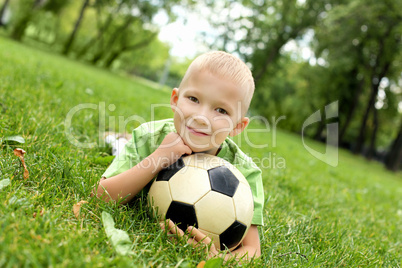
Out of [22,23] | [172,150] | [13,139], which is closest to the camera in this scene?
[172,150]

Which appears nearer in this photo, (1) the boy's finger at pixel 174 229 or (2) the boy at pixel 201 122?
(1) the boy's finger at pixel 174 229

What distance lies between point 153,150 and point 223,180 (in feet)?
2.40

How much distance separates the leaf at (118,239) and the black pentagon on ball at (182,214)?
355 millimetres

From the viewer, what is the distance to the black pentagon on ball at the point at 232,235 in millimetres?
1786

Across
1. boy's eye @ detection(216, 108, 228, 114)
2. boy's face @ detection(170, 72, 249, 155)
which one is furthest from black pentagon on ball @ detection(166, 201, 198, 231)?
boy's eye @ detection(216, 108, 228, 114)

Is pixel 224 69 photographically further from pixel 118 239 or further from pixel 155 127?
pixel 118 239

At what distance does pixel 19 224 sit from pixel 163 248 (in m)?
0.70

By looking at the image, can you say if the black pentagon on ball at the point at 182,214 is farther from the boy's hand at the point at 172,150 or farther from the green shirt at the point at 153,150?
the green shirt at the point at 153,150

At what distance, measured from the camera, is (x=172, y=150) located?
2.00m

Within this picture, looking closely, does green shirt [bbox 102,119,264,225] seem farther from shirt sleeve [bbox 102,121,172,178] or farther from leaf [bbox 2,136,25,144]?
leaf [bbox 2,136,25,144]

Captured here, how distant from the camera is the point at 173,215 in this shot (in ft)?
5.94

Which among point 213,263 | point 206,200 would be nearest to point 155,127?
point 206,200

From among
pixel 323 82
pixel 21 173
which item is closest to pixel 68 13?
pixel 323 82

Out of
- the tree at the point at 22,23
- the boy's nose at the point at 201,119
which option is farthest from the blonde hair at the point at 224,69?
the tree at the point at 22,23
